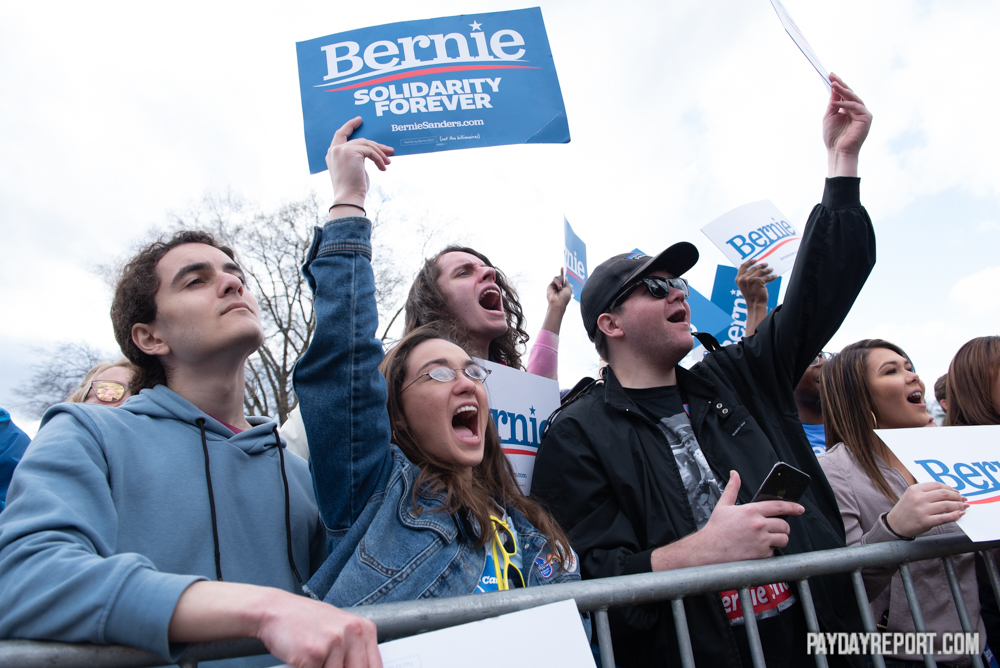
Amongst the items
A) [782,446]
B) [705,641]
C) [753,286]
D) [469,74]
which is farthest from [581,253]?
[705,641]

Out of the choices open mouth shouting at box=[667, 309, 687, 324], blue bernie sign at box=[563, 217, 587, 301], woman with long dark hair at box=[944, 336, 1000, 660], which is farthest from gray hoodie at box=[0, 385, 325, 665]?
woman with long dark hair at box=[944, 336, 1000, 660]

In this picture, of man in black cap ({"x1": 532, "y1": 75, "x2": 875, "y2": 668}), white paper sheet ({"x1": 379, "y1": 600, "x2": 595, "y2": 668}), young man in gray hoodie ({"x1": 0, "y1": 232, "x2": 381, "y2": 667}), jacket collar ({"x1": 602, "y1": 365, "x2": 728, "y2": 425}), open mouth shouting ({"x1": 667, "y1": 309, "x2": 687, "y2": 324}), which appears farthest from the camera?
open mouth shouting ({"x1": 667, "y1": 309, "x2": 687, "y2": 324})

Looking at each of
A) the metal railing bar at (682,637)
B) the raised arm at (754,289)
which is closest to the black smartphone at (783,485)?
the metal railing bar at (682,637)

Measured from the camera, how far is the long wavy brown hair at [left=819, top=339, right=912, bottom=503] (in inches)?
115

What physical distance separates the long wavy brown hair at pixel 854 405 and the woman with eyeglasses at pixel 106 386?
3816mm

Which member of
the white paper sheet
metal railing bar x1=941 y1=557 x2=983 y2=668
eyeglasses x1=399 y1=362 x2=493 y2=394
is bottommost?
metal railing bar x1=941 y1=557 x2=983 y2=668

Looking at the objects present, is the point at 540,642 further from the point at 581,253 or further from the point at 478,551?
the point at 581,253

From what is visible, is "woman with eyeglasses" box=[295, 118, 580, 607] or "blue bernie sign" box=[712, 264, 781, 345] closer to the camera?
"woman with eyeglasses" box=[295, 118, 580, 607]

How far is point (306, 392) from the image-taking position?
1.57 m

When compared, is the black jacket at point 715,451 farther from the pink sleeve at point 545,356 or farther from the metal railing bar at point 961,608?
the pink sleeve at point 545,356

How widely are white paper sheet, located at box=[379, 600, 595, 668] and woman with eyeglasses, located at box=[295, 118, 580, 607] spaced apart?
276mm

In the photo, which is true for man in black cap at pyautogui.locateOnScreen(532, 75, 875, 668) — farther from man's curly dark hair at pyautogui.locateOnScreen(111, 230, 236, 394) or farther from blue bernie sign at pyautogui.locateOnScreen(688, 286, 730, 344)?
blue bernie sign at pyautogui.locateOnScreen(688, 286, 730, 344)

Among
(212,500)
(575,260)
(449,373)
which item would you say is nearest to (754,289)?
(575,260)

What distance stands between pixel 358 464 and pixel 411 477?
212 millimetres
